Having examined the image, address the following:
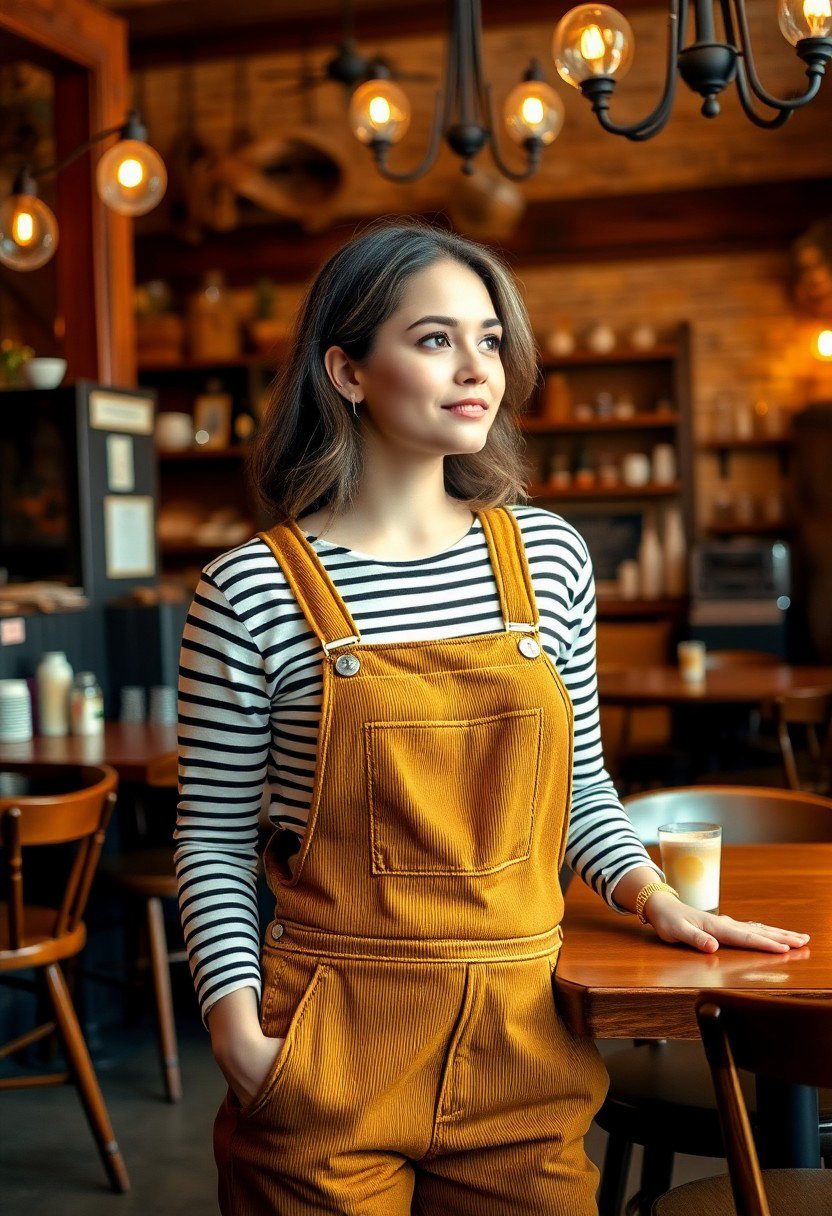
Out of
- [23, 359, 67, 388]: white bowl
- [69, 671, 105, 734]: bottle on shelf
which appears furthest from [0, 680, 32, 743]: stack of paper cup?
[23, 359, 67, 388]: white bowl

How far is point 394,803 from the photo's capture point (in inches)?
58.7

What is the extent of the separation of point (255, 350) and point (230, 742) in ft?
22.8

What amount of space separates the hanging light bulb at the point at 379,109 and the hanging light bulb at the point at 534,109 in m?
0.37

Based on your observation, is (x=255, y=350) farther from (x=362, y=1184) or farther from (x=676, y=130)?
(x=362, y=1184)

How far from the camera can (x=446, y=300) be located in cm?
161

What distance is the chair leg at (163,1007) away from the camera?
3.71m

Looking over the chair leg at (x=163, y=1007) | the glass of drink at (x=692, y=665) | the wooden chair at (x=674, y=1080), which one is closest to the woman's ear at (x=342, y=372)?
the wooden chair at (x=674, y=1080)

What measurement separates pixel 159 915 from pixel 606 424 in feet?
15.6

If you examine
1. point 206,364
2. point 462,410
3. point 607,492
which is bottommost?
point 462,410

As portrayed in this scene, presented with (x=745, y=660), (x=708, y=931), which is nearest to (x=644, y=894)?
(x=708, y=931)

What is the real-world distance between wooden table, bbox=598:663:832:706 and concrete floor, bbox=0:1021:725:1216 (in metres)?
1.96

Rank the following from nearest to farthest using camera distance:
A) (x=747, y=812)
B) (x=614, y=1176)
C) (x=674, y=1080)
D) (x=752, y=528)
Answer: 1. (x=674, y=1080)
2. (x=614, y=1176)
3. (x=747, y=812)
4. (x=752, y=528)

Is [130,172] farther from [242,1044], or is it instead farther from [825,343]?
[825,343]

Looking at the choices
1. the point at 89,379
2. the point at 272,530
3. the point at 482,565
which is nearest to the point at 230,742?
the point at 272,530
